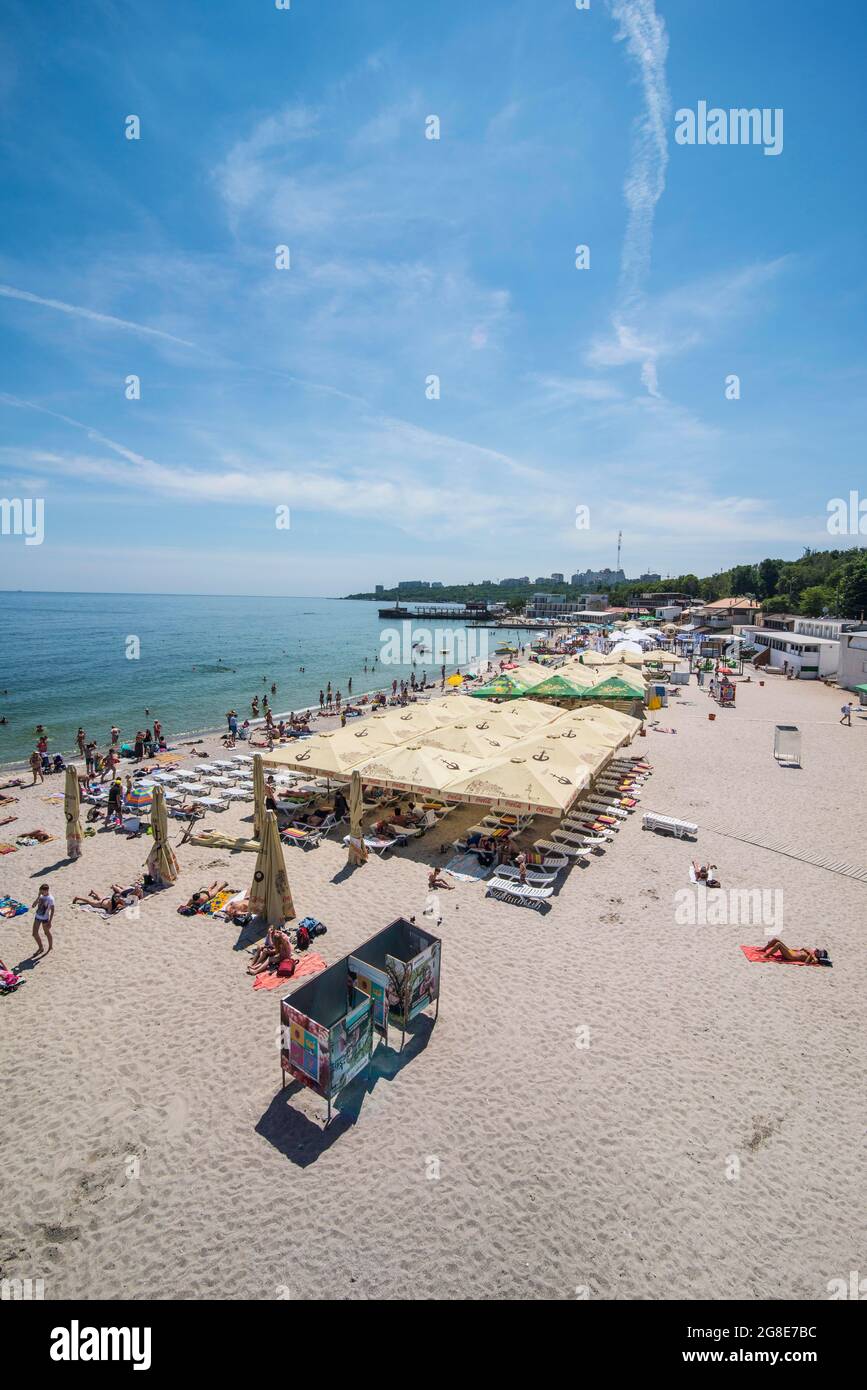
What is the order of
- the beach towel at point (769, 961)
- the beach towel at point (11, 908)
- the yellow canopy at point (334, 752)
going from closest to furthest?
the beach towel at point (769, 961), the beach towel at point (11, 908), the yellow canopy at point (334, 752)

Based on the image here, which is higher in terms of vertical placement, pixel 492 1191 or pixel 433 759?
pixel 433 759

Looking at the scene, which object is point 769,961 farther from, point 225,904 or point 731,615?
point 731,615

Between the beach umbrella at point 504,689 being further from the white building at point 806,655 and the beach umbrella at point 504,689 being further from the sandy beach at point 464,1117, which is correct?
the white building at point 806,655

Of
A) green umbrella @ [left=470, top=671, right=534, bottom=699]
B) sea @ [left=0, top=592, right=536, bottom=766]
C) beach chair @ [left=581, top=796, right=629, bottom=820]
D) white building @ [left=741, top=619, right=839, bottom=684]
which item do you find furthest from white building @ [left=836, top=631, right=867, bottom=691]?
beach chair @ [left=581, top=796, right=629, bottom=820]

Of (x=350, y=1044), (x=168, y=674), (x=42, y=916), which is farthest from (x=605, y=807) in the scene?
(x=168, y=674)

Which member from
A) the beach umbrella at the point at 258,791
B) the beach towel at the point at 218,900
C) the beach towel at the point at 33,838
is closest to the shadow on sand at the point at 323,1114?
the beach towel at the point at 218,900

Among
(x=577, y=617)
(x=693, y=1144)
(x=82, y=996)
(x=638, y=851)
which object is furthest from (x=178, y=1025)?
(x=577, y=617)
